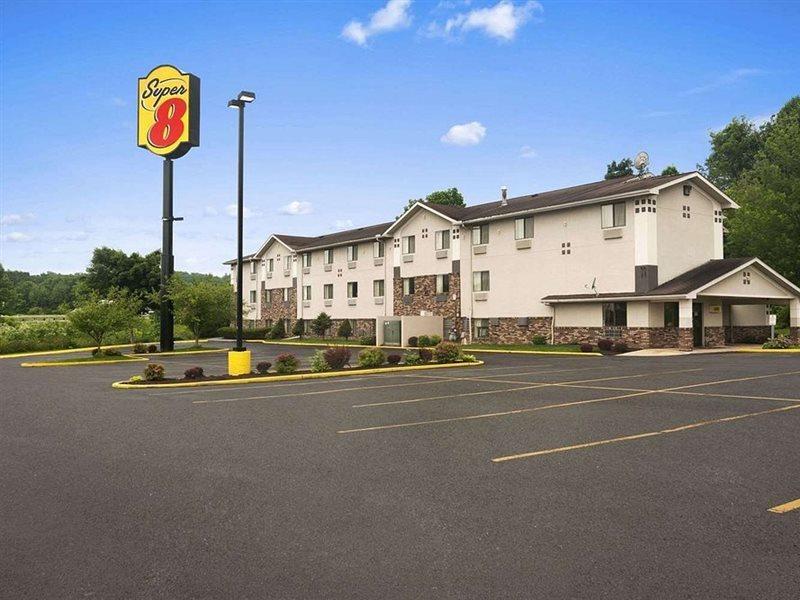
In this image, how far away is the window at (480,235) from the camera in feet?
139

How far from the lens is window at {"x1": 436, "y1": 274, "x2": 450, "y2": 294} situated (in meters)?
44.9

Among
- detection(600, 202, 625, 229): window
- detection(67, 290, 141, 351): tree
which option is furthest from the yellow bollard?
detection(600, 202, 625, 229): window

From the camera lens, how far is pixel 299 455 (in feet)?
28.5

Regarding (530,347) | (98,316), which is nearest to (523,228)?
(530,347)

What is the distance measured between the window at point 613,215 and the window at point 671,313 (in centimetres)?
487

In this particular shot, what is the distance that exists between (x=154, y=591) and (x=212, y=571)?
45 centimetres

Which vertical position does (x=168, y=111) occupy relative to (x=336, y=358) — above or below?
above

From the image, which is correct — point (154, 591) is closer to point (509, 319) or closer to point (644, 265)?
point (644, 265)

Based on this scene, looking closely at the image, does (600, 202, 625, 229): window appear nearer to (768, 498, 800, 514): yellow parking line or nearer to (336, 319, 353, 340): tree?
(336, 319, 353, 340): tree

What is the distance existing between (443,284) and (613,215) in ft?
45.3

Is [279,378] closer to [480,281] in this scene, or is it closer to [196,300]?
[196,300]

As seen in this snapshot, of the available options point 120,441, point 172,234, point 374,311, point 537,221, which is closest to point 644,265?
point 537,221

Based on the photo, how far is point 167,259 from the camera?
3875 centimetres

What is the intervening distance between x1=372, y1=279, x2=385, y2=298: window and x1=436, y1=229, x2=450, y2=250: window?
22.9 ft
